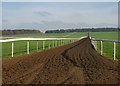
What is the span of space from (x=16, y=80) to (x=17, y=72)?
5.81 feet

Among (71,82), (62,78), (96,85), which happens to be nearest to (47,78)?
(62,78)

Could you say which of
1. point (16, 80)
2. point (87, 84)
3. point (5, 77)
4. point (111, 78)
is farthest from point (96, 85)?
point (5, 77)

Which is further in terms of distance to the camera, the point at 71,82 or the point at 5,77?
the point at 5,77

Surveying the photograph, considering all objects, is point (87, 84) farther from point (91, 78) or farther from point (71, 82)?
point (91, 78)

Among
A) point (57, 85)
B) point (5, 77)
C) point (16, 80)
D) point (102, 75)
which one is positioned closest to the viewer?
point (57, 85)

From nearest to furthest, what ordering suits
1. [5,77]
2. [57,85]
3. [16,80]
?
[57,85], [16,80], [5,77]

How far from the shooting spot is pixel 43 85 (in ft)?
24.1

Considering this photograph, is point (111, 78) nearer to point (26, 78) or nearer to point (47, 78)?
point (47, 78)

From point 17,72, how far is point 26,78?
4.91 ft

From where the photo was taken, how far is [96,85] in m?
7.43

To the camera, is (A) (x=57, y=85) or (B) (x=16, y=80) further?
(B) (x=16, y=80)

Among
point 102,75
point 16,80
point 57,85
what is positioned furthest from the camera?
point 102,75

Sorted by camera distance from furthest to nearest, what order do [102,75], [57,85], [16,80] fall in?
[102,75], [16,80], [57,85]

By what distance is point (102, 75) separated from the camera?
30.8 ft
